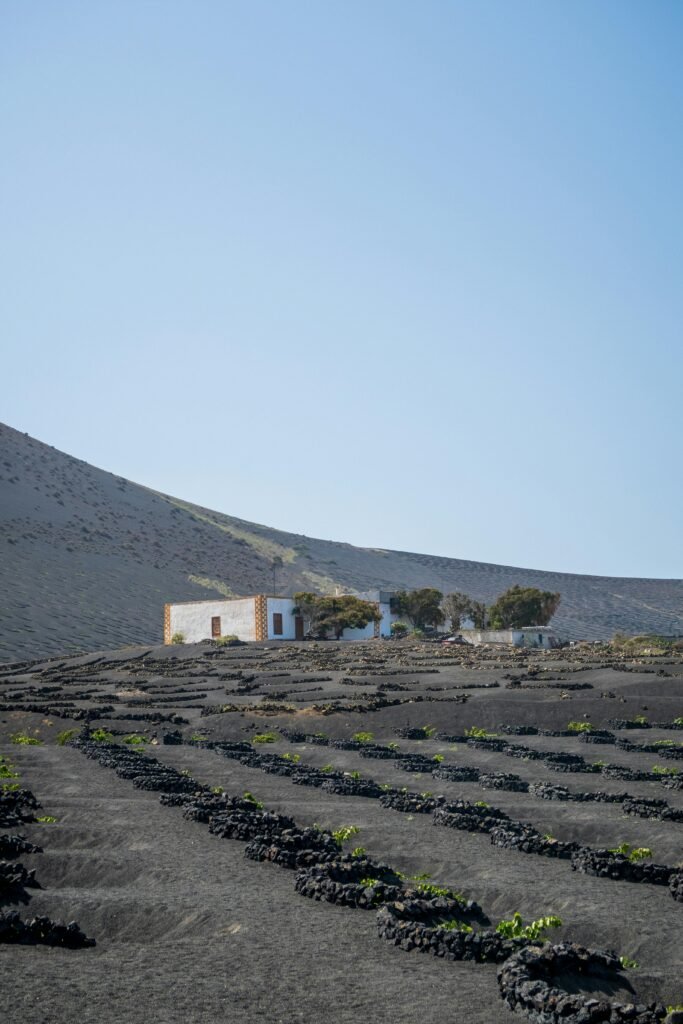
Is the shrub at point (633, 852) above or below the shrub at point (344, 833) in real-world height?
above

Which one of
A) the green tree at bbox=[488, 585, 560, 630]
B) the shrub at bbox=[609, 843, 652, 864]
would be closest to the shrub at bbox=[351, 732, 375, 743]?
the shrub at bbox=[609, 843, 652, 864]

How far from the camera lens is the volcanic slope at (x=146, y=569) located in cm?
8856

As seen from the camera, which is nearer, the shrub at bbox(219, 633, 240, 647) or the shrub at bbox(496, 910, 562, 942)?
the shrub at bbox(496, 910, 562, 942)

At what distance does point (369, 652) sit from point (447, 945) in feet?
182

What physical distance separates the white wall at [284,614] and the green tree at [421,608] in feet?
47.4

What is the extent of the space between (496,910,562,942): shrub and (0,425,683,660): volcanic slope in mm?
65671

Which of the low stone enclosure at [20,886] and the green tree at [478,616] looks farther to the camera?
the green tree at [478,616]

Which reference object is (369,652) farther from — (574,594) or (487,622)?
(574,594)

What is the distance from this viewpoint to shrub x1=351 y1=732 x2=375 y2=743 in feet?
112

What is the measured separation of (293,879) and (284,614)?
64.6m

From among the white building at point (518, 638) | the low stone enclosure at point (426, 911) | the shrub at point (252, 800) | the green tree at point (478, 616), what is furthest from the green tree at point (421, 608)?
the low stone enclosure at point (426, 911)

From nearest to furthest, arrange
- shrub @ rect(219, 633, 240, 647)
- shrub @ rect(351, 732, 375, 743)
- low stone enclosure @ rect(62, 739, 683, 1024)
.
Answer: low stone enclosure @ rect(62, 739, 683, 1024) < shrub @ rect(351, 732, 375, 743) < shrub @ rect(219, 633, 240, 647)

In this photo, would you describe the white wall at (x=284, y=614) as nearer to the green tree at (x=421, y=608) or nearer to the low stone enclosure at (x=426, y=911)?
the green tree at (x=421, y=608)

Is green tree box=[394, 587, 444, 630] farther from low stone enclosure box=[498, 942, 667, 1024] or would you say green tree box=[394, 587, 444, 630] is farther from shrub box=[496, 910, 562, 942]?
low stone enclosure box=[498, 942, 667, 1024]
